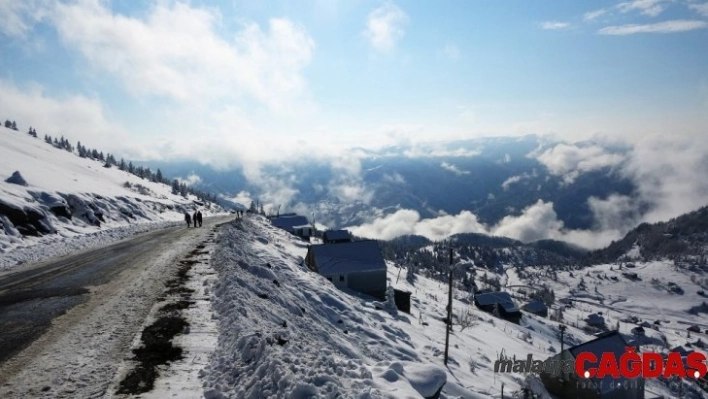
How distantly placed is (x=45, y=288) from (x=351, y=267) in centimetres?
3996

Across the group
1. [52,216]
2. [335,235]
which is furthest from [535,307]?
[52,216]

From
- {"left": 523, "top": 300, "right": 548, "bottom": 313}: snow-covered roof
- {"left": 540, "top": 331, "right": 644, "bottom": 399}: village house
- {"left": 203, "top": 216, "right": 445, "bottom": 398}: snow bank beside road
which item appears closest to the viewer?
{"left": 203, "top": 216, "right": 445, "bottom": 398}: snow bank beside road

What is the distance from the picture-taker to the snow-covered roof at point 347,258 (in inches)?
2141

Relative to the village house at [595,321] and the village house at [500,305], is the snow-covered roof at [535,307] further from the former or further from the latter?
the village house at [500,305]

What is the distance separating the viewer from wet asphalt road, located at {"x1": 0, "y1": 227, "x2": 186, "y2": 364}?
12.1 m

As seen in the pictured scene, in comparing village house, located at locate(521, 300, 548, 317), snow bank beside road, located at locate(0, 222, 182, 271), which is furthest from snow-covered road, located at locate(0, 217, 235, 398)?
village house, located at locate(521, 300, 548, 317)

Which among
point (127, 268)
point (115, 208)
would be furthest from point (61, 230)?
point (127, 268)

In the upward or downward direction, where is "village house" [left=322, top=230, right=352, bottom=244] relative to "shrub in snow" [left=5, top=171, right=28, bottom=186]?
downward

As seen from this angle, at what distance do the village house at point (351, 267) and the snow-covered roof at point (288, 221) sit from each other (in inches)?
2049

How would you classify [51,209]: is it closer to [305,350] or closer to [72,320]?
[72,320]

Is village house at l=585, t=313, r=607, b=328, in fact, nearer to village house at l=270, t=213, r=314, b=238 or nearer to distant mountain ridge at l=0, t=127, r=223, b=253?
village house at l=270, t=213, r=314, b=238

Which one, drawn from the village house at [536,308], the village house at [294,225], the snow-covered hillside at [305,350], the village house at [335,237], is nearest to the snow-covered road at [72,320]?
the snow-covered hillside at [305,350]

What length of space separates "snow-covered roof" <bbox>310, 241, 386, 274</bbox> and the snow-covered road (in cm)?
3167

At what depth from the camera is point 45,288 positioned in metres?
17.7
